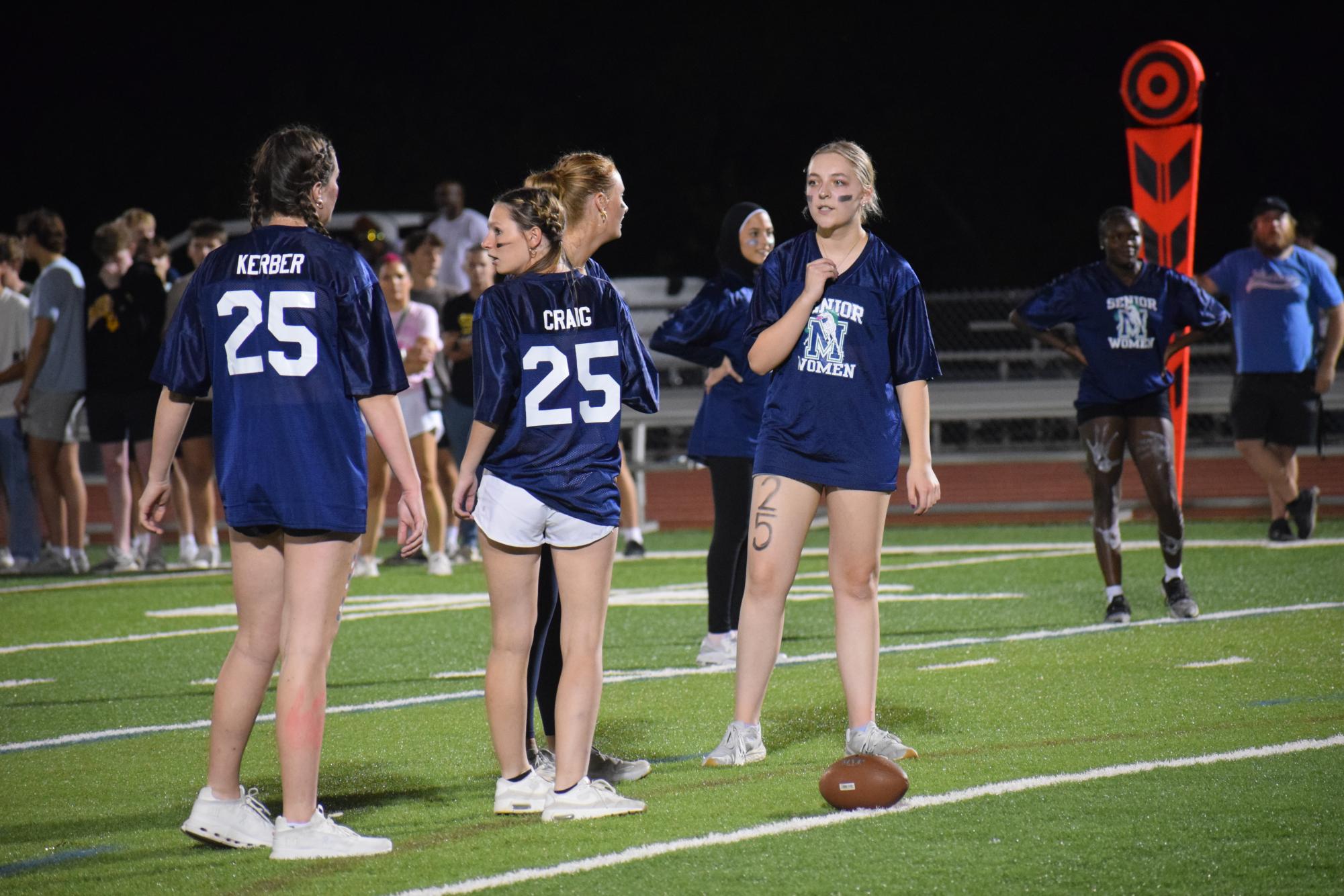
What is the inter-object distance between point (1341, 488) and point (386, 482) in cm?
1104

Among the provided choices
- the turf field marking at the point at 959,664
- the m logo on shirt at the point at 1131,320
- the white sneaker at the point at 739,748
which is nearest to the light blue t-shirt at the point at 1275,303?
the m logo on shirt at the point at 1131,320

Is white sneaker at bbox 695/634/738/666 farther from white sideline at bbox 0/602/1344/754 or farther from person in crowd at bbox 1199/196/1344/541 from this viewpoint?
person in crowd at bbox 1199/196/1344/541

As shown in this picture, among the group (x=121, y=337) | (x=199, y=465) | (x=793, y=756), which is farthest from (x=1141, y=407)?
(x=121, y=337)

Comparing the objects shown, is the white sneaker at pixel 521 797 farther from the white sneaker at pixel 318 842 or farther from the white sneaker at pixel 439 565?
the white sneaker at pixel 439 565

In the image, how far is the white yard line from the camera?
730 cm

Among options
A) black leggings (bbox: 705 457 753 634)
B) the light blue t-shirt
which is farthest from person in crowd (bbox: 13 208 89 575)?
the light blue t-shirt

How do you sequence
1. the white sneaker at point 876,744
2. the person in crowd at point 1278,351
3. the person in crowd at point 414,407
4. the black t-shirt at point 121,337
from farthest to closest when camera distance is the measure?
the black t-shirt at point 121,337 → the person in crowd at point 1278,351 → the person in crowd at point 414,407 → the white sneaker at point 876,744

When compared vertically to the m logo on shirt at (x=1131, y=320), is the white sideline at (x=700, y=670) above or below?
below

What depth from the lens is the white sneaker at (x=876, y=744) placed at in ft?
16.7

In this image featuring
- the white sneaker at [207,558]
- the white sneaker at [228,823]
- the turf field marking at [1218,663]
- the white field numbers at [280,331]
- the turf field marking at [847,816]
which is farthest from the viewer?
the white sneaker at [207,558]

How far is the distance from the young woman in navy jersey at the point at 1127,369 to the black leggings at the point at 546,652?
3.91 meters

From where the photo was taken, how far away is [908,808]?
4508mm

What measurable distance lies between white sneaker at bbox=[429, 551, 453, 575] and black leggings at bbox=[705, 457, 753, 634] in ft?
13.4

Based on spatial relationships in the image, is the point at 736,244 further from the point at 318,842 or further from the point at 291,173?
the point at 318,842
